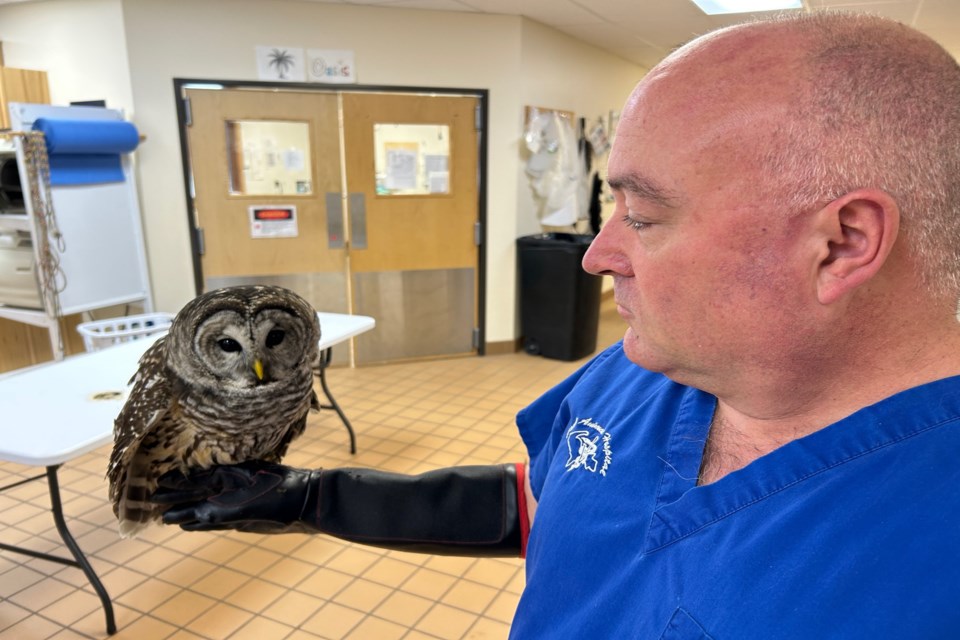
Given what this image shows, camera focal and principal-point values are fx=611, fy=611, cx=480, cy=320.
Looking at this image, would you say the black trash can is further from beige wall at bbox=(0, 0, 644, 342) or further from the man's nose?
the man's nose

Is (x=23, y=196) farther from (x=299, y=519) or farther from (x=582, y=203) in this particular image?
(x=582, y=203)

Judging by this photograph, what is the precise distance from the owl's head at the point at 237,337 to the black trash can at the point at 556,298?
340cm

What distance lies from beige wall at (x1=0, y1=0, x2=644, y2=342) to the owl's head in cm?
322

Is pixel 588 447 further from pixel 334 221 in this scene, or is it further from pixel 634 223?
pixel 334 221

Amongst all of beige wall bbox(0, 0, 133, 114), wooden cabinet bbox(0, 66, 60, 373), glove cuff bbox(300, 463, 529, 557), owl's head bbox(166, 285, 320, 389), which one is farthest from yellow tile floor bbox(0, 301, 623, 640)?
beige wall bbox(0, 0, 133, 114)

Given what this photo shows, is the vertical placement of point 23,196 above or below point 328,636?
above

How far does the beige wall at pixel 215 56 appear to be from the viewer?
3.88 meters

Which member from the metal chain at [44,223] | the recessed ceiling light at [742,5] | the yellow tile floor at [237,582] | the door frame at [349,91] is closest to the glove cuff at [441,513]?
the yellow tile floor at [237,582]

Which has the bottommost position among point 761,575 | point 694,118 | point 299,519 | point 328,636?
point 328,636

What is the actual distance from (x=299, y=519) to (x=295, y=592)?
1.06 metres

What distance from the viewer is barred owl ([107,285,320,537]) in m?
1.34

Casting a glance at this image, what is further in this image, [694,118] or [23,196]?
[23,196]

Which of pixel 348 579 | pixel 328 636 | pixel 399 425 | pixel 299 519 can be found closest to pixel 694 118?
pixel 299 519

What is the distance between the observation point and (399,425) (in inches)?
140
